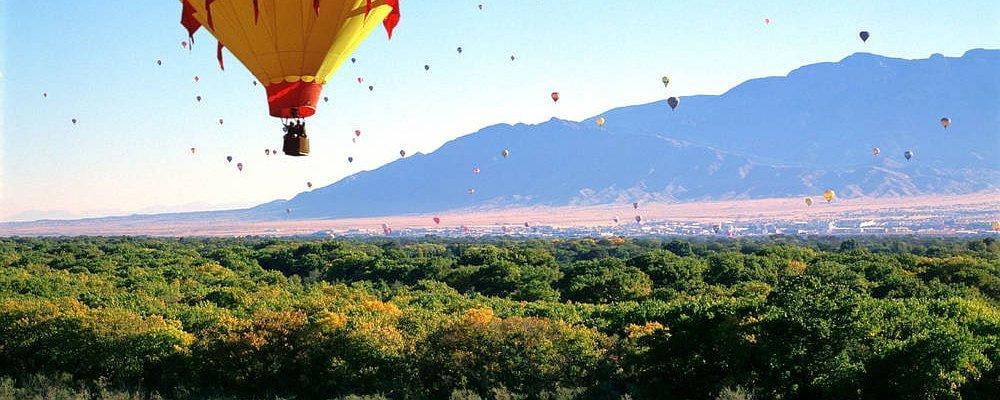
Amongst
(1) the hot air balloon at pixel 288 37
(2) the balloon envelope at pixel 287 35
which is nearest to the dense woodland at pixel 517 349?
(1) the hot air balloon at pixel 288 37

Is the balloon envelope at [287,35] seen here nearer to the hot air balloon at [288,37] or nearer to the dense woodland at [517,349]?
the hot air balloon at [288,37]

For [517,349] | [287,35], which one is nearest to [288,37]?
[287,35]

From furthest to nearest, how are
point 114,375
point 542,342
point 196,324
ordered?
point 196,324 → point 114,375 → point 542,342

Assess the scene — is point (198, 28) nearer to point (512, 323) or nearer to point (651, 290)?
point (512, 323)

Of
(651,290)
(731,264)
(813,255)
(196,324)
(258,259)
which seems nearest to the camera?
(196,324)

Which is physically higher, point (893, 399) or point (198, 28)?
point (198, 28)

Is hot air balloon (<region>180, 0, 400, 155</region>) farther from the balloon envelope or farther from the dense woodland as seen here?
the dense woodland

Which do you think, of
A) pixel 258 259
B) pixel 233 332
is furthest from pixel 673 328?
pixel 258 259

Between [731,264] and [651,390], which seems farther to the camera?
[731,264]
